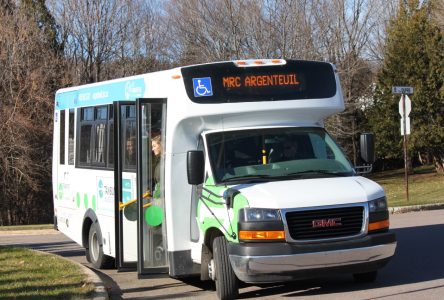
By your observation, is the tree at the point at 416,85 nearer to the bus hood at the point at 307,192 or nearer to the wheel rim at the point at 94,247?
the wheel rim at the point at 94,247

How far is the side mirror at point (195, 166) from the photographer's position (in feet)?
25.7

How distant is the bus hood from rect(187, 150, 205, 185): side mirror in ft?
1.69

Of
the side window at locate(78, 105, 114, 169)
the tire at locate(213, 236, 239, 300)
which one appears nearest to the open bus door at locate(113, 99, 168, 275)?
the tire at locate(213, 236, 239, 300)

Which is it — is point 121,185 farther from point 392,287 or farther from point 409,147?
point 409,147

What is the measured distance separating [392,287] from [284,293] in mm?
1340

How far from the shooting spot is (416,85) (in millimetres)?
35938

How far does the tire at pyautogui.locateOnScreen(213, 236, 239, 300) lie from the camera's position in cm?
764

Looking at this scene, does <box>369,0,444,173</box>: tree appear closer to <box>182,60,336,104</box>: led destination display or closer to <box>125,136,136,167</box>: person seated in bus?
<box>182,60,336,104</box>: led destination display

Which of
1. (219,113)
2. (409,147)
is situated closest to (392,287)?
(219,113)

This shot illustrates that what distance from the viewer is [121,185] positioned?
8867 millimetres

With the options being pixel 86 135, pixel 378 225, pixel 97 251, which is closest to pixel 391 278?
pixel 378 225

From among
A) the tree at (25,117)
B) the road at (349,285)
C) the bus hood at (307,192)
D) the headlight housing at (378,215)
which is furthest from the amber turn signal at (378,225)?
the tree at (25,117)

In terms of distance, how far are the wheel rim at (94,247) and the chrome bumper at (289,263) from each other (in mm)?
4379

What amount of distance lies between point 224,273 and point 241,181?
3.63 ft
